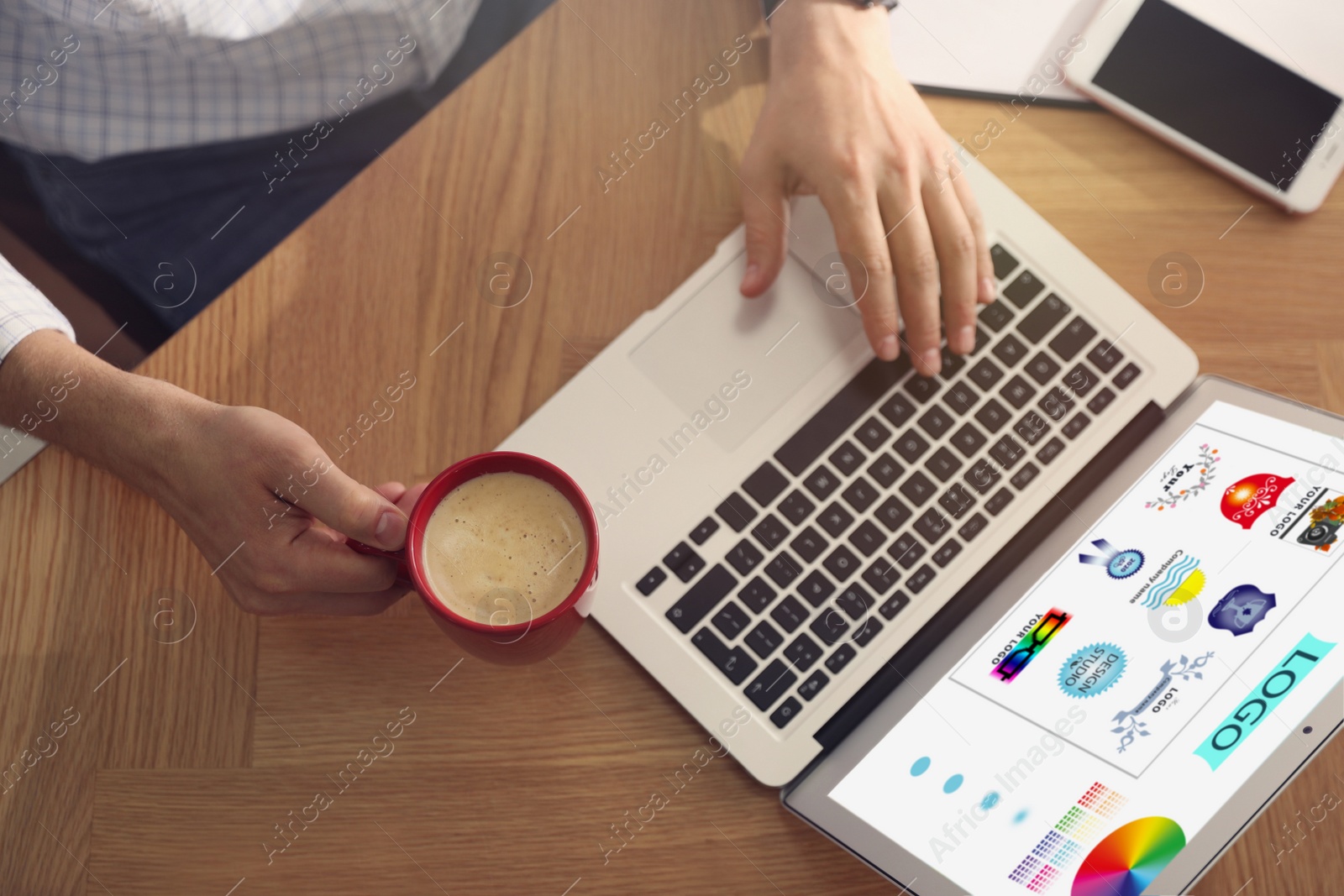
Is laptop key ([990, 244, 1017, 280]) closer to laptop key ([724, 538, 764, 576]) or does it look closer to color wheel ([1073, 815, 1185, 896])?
laptop key ([724, 538, 764, 576])

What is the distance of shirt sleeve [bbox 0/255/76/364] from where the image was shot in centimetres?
69

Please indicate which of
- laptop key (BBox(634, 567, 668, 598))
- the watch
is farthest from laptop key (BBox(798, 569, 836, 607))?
the watch

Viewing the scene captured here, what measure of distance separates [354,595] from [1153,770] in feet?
1.97

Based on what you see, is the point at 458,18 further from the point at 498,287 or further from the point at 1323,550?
the point at 1323,550

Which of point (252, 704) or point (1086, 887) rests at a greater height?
point (1086, 887)

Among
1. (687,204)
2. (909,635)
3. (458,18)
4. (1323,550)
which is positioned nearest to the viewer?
(1323,550)

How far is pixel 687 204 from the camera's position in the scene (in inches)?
30.4

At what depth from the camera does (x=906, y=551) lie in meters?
0.68

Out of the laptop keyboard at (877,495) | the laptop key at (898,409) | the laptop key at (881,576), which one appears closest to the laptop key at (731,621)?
the laptop keyboard at (877,495)

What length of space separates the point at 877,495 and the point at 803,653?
14 centimetres

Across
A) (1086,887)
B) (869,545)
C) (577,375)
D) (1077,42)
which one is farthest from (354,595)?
(1077,42)

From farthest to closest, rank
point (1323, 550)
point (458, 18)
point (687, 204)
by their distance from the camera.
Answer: point (458, 18) → point (687, 204) → point (1323, 550)

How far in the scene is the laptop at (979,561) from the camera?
564 mm

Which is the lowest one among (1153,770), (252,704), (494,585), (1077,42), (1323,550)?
(252,704)
